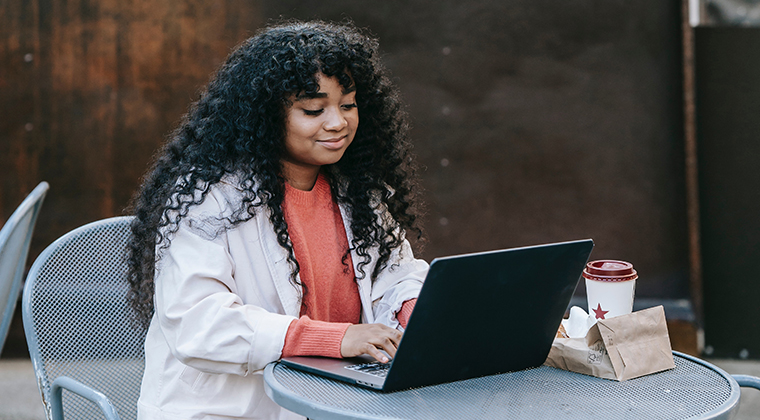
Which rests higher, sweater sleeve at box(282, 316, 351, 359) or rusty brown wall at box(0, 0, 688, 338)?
rusty brown wall at box(0, 0, 688, 338)

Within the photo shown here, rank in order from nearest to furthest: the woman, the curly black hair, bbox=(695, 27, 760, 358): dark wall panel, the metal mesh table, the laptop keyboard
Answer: the metal mesh table < the laptop keyboard < the woman < the curly black hair < bbox=(695, 27, 760, 358): dark wall panel

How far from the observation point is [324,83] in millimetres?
1764

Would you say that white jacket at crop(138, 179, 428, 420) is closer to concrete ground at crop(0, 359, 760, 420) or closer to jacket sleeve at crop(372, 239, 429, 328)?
jacket sleeve at crop(372, 239, 429, 328)

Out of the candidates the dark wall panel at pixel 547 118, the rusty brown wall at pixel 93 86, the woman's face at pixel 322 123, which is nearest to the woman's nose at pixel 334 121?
the woman's face at pixel 322 123

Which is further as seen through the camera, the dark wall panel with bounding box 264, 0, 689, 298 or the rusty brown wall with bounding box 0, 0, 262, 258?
the rusty brown wall with bounding box 0, 0, 262, 258

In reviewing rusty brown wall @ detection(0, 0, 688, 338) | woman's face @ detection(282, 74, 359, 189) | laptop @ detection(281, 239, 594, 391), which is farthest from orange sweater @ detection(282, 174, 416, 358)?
rusty brown wall @ detection(0, 0, 688, 338)

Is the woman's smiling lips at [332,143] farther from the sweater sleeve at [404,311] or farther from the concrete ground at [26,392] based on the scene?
the concrete ground at [26,392]

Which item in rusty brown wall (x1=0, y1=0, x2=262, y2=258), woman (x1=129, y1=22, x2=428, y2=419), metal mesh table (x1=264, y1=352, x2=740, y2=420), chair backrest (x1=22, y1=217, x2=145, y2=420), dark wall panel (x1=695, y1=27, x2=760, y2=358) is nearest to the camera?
metal mesh table (x1=264, y1=352, x2=740, y2=420)

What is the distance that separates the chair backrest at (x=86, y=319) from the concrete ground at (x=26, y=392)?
170 centimetres

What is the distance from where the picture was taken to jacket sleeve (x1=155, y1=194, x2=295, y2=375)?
1.51 meters

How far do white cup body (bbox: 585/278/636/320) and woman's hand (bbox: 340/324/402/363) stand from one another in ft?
1.39

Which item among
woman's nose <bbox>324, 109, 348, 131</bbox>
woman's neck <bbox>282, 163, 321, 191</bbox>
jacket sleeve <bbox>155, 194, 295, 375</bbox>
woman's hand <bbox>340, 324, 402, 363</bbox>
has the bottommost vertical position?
woman's hand <bbox>340, 324, 402, 363</bbox>

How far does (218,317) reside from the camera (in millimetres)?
1517

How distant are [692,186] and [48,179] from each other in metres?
3.19
